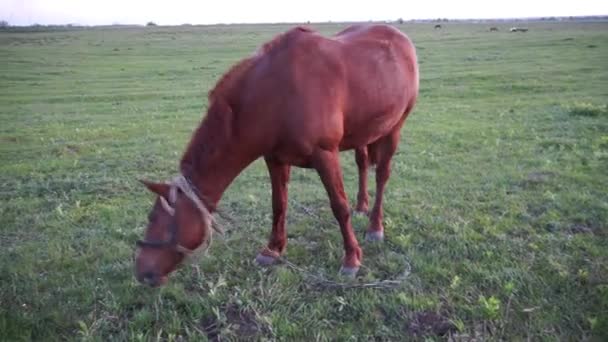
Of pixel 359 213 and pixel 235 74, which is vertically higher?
pixel 235 74

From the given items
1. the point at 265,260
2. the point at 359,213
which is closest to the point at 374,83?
the point at 359,213

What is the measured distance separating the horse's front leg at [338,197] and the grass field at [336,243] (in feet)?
0.49

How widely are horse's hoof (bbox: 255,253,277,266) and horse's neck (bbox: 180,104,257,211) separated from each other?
0.99 meters

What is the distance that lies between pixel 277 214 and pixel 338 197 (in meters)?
0.80

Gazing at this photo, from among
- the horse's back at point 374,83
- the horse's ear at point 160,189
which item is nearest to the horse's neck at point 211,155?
the horse's ear at point 160,189

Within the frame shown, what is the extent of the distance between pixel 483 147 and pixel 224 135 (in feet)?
21.3

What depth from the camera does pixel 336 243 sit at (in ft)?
16.6

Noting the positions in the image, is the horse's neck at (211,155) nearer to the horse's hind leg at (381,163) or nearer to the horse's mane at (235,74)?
the horse's mane at (235,74)

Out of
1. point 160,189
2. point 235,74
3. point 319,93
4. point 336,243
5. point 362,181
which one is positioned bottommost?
point 336,243

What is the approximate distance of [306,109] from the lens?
3906 millimetres

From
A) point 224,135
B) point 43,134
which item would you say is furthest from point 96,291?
point 43,134

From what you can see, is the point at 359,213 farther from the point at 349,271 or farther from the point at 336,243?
the point at 349,271

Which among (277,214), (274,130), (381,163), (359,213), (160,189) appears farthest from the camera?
(359,213)

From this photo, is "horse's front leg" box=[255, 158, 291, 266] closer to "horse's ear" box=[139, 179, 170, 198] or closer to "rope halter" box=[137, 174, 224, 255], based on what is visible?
"rope halter" box=[137, 174, 224, 255]
